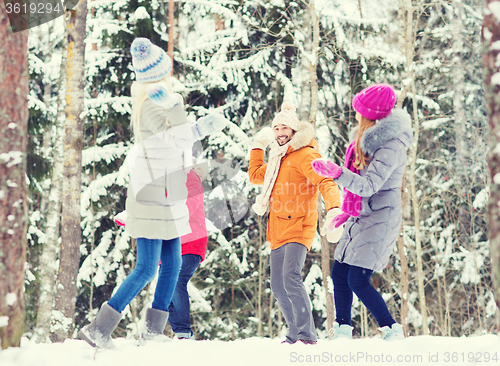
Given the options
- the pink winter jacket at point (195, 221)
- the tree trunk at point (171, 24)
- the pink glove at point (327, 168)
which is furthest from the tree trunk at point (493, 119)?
the tree trunk at point (171, 24)

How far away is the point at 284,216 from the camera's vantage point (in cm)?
344

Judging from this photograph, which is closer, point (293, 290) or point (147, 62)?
point (147, 62)

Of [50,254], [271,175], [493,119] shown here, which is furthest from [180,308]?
[50,254]

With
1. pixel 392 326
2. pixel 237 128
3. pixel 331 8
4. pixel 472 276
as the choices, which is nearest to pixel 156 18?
pixel 237 128

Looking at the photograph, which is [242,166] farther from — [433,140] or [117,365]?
[117,365]

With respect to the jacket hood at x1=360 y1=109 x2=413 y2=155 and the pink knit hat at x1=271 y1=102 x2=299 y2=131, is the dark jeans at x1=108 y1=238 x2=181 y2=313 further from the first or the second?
the jacket hood at x1=360 y1=109 x2=413 y2=155

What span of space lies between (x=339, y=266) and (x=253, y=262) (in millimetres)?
8239

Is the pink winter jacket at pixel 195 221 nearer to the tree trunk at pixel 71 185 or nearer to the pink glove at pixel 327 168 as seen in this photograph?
the pink glove at pixel 327 168

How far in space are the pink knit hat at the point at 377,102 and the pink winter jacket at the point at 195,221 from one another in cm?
155

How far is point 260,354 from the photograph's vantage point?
2785mm

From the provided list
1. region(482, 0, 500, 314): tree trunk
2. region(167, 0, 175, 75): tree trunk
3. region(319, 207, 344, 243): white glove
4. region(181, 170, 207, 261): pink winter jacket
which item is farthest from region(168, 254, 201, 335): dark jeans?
region(167, 0, 175, 75): tree trunk

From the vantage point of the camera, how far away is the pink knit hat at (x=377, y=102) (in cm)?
332

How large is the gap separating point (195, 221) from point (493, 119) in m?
2.45

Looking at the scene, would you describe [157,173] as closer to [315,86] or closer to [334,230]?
[334,230]
